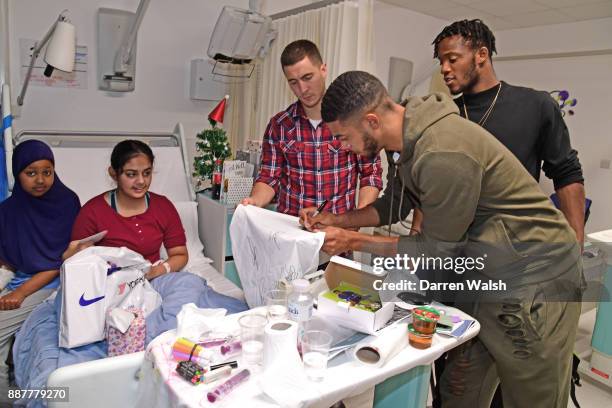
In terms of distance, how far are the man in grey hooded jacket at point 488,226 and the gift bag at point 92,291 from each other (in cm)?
98

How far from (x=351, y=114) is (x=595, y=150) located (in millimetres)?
4473

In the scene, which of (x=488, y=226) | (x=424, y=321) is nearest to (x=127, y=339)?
(x=424, y=321)

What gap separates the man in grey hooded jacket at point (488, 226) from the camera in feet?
3.99

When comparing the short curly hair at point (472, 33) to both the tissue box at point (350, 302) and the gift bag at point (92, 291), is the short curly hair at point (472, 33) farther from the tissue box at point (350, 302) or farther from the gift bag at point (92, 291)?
the gift bag at point (92, 291)

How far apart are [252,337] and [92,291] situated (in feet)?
2.36

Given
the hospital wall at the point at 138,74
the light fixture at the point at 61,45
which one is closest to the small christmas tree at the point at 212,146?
the hospital wall at the point at 138,74

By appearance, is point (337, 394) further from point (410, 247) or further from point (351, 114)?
point (351, 114)

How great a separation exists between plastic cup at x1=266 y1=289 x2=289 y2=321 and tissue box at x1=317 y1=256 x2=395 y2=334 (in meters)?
0.11

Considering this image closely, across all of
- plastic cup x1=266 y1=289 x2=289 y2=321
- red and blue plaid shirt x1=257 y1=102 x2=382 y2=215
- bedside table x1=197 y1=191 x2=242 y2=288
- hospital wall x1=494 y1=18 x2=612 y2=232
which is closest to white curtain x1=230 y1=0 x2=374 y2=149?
red and blue plaid shirt x1=257 y1=102 x2=382 y2=215

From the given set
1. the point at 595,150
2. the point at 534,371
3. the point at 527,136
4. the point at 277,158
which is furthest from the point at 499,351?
the point at 595,150

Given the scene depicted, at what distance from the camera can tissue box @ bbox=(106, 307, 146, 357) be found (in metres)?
1.52

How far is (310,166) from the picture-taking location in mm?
2211

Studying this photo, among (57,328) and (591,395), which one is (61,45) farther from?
(591,395)

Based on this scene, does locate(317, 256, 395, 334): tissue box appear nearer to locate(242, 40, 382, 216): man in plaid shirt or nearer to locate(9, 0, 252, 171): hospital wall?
locate(242, 40, 382, 216): man in plaid shirt
